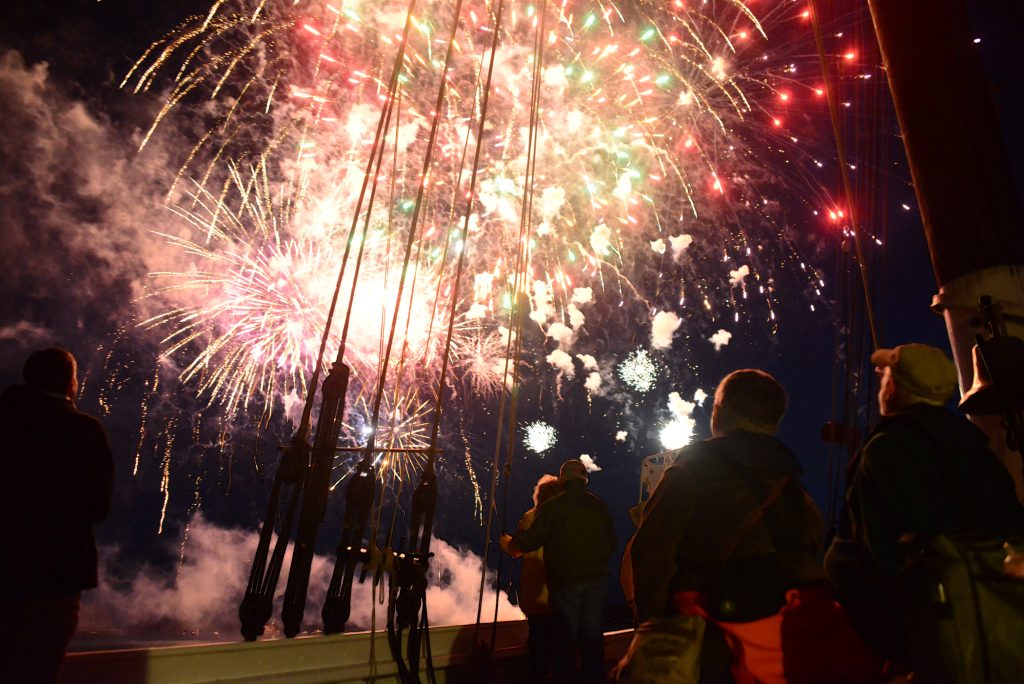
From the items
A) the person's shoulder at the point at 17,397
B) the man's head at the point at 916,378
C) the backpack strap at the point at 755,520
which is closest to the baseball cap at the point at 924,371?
the man's head at the point at 916,378

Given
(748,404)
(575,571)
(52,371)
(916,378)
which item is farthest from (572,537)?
(52,371)

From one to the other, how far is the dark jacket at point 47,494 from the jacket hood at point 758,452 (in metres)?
2.68

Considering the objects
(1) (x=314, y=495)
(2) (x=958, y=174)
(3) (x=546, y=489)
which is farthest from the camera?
(3) (x=546, y=489)

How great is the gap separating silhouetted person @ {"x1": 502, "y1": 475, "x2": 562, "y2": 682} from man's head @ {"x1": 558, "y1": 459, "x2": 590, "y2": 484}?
0.65 ft

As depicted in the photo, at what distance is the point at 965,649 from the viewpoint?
61.2 inches

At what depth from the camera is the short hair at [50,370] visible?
8.29 feet

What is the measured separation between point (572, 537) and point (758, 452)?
267 centimetres

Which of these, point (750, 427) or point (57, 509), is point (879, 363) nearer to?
point (750, 427)

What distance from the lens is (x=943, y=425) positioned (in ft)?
6.16

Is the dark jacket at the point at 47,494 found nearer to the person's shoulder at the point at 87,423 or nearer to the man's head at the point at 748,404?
the person's shoulder at the point at 87,423

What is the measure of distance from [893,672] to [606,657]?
3921 mm

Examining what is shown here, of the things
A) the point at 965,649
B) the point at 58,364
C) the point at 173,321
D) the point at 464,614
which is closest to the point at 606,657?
the point at 965,649

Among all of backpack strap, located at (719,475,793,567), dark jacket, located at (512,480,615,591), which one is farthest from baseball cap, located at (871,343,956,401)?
dark jacket, located at (512,480,615,591)

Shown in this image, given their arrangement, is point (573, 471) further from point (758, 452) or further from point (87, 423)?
point (87, 423)
